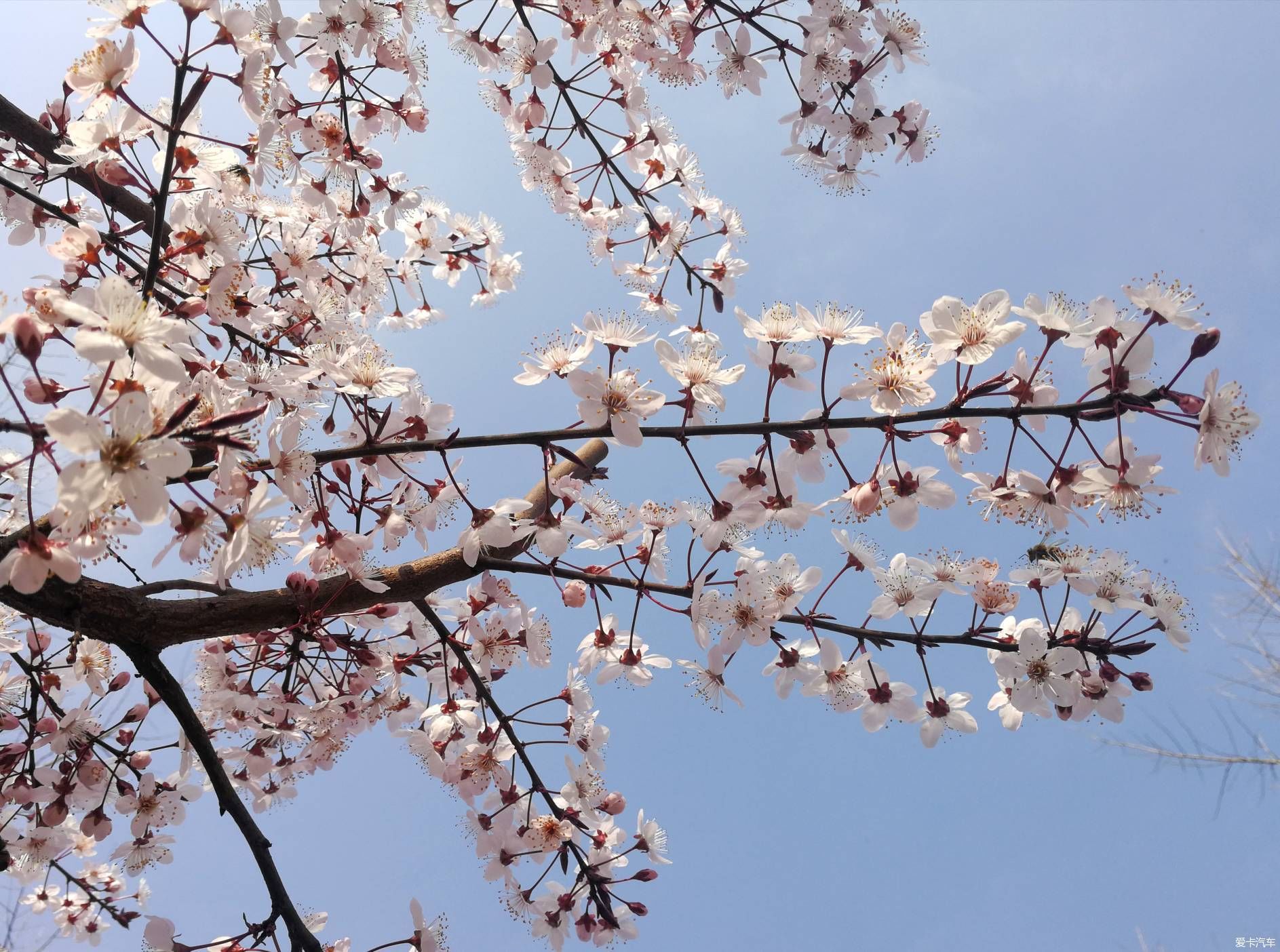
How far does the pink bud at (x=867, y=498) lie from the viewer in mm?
1845

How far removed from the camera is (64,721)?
8.39 feet

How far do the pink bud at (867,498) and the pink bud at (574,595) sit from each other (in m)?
0.84

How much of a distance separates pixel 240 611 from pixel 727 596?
1317 mm

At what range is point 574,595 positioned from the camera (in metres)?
2.19

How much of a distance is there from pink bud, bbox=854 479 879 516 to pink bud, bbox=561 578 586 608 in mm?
837

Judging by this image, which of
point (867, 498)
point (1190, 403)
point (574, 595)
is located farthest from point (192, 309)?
point (1190, 403)

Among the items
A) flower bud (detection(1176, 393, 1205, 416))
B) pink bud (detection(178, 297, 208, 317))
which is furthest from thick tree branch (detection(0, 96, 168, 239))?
flower bud (detection(1176, 393, 1205, 416))

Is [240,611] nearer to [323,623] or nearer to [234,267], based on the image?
[323,623]

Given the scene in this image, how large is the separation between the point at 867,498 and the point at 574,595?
2.91 feet

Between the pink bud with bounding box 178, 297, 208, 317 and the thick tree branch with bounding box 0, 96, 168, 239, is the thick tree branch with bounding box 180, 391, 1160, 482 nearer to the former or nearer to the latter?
the pink bud with bounding box 178, 297, 208, 317

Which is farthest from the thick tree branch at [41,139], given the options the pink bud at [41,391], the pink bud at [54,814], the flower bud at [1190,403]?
the flower bud at [1190,403]

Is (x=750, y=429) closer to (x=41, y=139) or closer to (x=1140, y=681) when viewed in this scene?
(x=1140, y=681)

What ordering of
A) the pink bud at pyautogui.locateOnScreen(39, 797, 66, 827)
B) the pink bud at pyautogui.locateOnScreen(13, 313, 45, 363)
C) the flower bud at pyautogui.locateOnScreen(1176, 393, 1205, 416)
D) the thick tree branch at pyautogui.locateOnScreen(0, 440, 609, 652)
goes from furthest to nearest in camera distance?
the pink bud at pyautogui.locateOnScreen(39, 797, 66, 827) → the thick tree branch at pyautogui.locateOnScreen(0, 440, 609, 652) → the flower bud at pyautogui.locateOnScreen(1176, 393, 1205, 416) → the pink bud at pyautogui.locateOnScreen(13, 313, 45, 363)

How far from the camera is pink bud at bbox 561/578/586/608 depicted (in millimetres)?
2182
